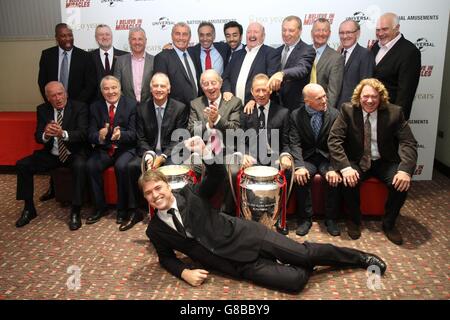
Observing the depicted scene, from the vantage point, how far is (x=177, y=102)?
4082 mm

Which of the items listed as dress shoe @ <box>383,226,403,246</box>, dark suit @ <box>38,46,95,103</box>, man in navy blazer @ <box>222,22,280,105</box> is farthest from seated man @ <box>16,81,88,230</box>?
dress shoe @ <box>383,226,403,246</box>

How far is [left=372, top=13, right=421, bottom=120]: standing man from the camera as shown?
404 centimetres

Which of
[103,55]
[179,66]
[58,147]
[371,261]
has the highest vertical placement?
[103,55]

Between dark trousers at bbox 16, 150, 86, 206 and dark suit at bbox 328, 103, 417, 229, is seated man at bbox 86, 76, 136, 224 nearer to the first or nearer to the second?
dark trousers at bbox 16, 150, 86, 206

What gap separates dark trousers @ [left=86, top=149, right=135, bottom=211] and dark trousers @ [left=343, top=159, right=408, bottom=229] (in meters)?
1.92

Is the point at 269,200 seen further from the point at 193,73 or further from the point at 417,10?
the point at 417,10

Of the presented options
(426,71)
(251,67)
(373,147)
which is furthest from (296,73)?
(426,71)

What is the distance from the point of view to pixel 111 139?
4.02 metres

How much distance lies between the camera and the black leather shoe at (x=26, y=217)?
3.88m

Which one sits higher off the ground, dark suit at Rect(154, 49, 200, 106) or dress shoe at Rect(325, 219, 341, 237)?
dark suit at Rect(154, 49, 200, 106)

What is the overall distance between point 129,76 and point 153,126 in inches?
28.6

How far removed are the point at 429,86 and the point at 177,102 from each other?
277cm

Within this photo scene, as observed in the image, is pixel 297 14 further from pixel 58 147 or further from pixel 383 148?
pixel 58 147

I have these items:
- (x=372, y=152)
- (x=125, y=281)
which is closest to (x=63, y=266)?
(x=125, y=281)
